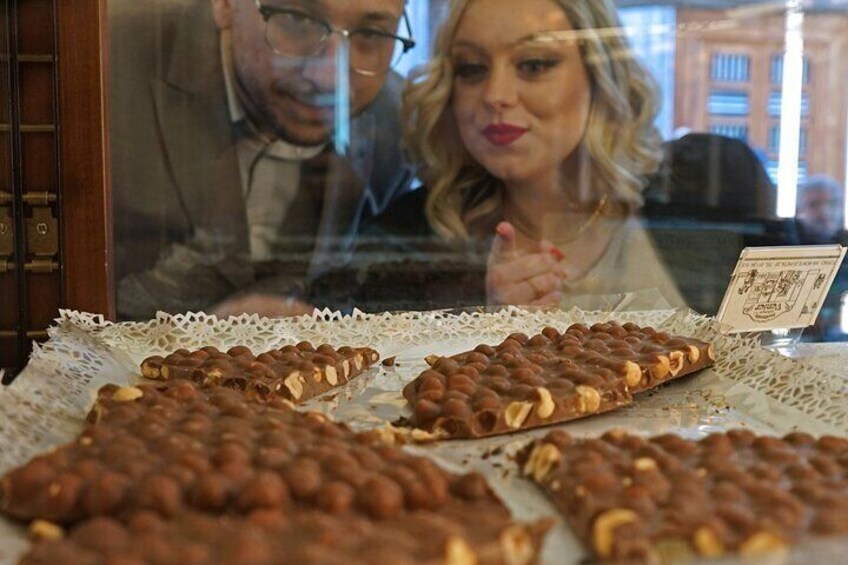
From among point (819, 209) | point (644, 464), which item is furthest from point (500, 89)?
point (644, 464)

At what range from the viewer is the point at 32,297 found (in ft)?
8.12

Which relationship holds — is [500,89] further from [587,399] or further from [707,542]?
[707,542]

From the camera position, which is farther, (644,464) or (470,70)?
(470,70)

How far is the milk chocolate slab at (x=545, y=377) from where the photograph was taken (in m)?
1.81

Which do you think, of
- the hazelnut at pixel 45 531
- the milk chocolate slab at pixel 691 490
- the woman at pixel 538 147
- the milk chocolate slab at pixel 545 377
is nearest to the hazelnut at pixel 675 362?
the milk chocolate slab at pixel 545 377

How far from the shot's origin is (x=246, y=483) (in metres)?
1.22

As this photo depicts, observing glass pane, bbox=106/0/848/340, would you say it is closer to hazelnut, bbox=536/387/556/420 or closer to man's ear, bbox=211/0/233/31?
man's ear, bbox=211/0/233/31

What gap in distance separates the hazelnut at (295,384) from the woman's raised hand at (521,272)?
167 centimetres

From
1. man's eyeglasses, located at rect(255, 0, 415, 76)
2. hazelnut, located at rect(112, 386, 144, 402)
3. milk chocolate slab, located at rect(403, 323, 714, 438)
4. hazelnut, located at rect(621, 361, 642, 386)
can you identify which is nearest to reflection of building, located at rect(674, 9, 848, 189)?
man's eyeglasses, located at rect(255, 0, 415, 76)

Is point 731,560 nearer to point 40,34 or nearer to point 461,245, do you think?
point 40,34

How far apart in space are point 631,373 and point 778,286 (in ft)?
1.75

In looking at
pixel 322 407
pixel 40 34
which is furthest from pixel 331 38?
pixel 322 407

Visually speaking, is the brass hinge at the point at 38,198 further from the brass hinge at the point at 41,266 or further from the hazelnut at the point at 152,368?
the hazelnut at the point at 152,368

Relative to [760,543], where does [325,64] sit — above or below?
above
